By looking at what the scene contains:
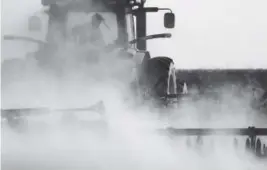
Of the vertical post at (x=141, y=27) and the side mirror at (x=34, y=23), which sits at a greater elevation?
the side mirror at (x=34, y=23)

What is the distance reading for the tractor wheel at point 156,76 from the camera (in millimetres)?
7921

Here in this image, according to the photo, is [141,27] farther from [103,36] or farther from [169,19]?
[103,36]

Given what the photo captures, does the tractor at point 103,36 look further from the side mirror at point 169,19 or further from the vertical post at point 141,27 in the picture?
the vertical post at point 141,27

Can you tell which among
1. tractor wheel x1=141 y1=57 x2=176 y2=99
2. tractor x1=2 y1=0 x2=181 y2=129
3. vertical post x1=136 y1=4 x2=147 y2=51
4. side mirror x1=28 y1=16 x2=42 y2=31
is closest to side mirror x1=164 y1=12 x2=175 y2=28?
tractor x1=2 y1=0 x2=181 y2=129

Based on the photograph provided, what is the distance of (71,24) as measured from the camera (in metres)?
8.00

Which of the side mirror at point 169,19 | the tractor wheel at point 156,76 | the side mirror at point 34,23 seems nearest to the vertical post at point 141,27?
the side mirror at point 169,19

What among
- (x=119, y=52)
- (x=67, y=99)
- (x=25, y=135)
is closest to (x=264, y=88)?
(x=119, y=52)

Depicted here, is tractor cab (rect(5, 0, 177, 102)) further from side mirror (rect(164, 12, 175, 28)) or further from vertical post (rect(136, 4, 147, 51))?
vertical post (rect(136, 4, 147, 51))

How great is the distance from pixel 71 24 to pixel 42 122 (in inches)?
60.8

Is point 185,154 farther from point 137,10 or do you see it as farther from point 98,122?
point 137,10

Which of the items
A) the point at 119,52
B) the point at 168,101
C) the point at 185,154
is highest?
the point at 119,52

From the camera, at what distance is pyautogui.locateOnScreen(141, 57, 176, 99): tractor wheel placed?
7.92 metres

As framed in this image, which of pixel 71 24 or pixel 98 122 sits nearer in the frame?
pixel 98 122

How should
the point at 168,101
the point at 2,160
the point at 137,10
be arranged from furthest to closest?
the point at 137,10, the point at 168,101, the point at 2,160
